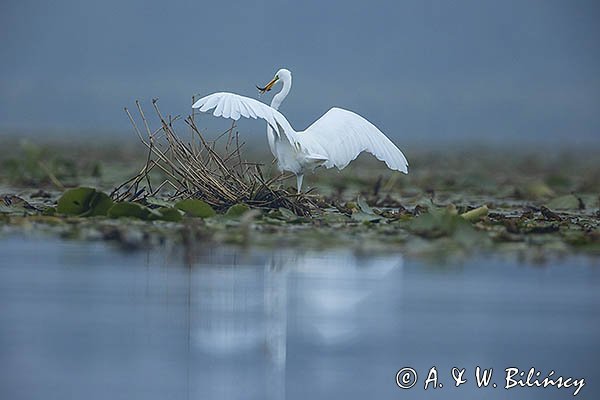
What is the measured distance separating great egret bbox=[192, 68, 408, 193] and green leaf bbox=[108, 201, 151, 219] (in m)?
1.03

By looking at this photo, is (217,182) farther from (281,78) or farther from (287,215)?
(281,78)

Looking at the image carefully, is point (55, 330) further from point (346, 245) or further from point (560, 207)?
point (560, 207)

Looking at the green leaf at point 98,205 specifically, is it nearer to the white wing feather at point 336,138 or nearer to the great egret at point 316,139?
the great egret at point 316,139

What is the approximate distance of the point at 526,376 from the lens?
25.3 ft

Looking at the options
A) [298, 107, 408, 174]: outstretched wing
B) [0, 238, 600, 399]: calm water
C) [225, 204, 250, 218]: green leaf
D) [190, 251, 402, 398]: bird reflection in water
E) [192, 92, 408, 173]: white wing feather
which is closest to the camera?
[0, 238, 600, 399]: calm water

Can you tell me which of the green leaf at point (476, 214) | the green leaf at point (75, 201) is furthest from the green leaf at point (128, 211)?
the green leaf at point (476, 214)

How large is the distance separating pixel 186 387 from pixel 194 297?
5.65ft

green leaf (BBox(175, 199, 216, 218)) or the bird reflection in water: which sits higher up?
green leaf (BBox(175, 199, 216, 218))

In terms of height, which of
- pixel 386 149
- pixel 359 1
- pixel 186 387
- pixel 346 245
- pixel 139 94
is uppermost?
pixel 359 1

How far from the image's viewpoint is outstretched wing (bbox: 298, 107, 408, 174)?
12203 millimetres

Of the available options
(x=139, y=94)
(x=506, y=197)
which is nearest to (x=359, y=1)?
(x=139, y=94)

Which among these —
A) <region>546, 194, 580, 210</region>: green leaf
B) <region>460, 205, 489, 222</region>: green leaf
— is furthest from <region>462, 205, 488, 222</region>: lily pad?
<region>546, 194, 580, 210</region>: green leaf

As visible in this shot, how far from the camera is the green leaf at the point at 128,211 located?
1132 centimetres

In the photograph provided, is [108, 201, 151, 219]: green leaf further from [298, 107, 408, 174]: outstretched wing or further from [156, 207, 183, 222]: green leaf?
[298, 107, 408, 174]: outstretched wing
